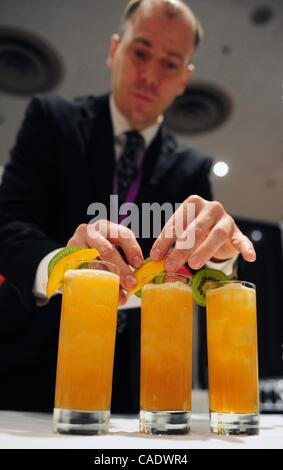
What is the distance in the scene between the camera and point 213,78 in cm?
457

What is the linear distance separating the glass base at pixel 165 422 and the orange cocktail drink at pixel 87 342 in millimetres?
77

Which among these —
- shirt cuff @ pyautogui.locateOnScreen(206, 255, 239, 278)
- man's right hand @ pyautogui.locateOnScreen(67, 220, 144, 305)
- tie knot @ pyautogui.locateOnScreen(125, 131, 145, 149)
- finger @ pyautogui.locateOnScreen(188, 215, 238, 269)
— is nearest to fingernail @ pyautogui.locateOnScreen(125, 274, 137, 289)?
man's right hand @ pyautogui.locateOnScreen(67, 220, 144, 305)

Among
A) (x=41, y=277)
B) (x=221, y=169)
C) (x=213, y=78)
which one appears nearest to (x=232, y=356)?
(x=41, y=277)

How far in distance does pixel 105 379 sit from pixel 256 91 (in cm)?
444

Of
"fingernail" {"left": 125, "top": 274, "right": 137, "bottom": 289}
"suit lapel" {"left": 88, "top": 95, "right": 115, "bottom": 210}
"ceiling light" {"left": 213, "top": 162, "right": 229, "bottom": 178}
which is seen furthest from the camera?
"ceiling light" {"left": 213, "top": 162, "right": 229, "bottom": 178}

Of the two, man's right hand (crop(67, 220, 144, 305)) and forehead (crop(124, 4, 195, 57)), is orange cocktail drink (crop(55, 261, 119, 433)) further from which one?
forehead (crop(124, 4, 195, 57))

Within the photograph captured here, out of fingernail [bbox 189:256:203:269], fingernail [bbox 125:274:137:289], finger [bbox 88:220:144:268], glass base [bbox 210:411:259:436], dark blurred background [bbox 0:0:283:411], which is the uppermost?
dark blurred background [bbox 0:0:283:411]

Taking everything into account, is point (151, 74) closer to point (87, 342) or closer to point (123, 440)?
point (87, 342)

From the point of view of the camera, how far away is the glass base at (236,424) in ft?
2.62

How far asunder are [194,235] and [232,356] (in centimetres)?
27

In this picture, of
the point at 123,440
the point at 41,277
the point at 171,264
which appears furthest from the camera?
the point at 41,277

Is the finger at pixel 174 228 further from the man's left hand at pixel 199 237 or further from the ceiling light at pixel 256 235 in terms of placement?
the ceiling light at pixel 256 235

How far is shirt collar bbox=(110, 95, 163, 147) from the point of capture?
195cm

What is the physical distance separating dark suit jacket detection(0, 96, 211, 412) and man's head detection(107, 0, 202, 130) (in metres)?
0.14
